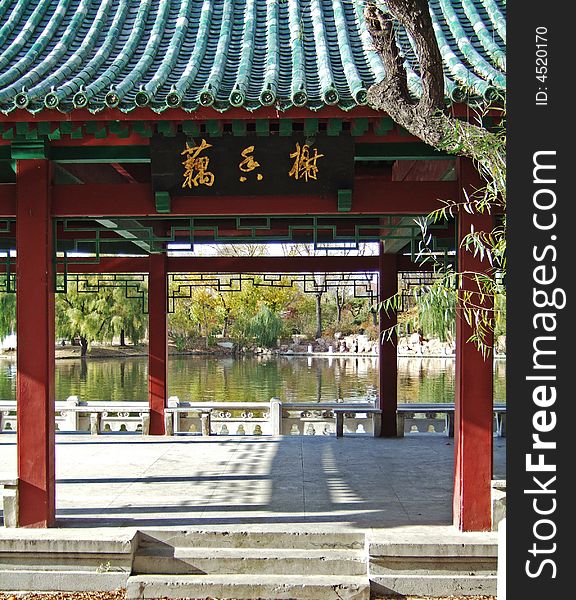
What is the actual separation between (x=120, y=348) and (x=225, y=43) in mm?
30093

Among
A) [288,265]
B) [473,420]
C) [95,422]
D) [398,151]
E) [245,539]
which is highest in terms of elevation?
[398,151]

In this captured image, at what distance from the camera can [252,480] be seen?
7137mm

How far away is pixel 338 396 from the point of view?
22297 mm

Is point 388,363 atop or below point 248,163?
below

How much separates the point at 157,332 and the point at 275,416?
1934 millimetres

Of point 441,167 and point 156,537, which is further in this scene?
point 441,167

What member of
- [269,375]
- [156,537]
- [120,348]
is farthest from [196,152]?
[120,348]

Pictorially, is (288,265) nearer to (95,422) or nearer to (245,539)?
(95,422)

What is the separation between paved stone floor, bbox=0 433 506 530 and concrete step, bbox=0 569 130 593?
19.0 inches

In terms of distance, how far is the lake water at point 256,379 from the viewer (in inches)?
870

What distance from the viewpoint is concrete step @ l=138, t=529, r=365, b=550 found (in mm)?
5219

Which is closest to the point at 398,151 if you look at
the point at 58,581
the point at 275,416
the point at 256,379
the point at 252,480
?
the point at 252,480

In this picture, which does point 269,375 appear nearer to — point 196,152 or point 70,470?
point 70,470

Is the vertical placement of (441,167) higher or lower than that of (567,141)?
higher
